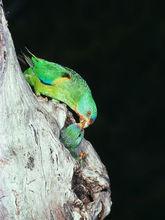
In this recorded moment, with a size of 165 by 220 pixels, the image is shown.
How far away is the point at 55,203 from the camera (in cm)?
277

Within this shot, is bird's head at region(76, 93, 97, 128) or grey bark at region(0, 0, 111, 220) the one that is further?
bird's head at region(76, 93, 97, 128)

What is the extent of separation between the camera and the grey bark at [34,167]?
261 centimetres

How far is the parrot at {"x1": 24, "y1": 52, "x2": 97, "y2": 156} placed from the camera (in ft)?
11.3

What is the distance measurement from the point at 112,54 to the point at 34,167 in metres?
2.88

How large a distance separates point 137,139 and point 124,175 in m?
0.30

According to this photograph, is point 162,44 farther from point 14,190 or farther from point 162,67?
point 14,190

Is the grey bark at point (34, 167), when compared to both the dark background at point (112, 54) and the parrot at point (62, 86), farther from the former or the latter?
the dark background at point (112, 54)

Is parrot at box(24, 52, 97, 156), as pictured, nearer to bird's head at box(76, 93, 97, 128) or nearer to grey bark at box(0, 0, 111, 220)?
bird's head at box(76, 93, 97, 128)

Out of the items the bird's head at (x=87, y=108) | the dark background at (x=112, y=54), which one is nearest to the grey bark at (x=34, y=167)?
the bird's head at (x=87, y=108)

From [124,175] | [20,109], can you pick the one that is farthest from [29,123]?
[124,175]

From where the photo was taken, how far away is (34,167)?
2707 mm

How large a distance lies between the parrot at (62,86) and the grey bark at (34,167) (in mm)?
490

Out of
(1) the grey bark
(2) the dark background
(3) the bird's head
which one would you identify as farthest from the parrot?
(2) the dark background

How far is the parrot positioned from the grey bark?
0.49 metres
